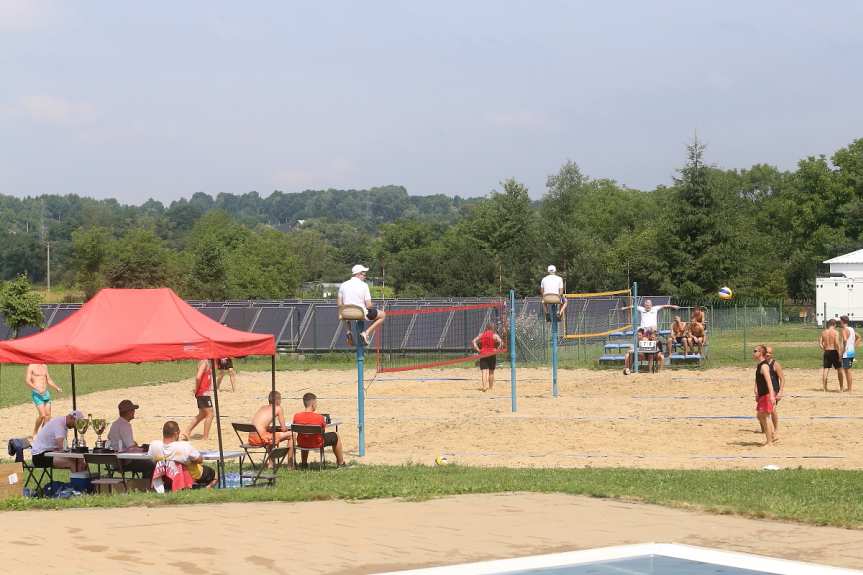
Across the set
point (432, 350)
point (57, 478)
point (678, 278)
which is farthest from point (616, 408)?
point (678, 278)

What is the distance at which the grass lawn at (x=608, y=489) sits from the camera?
1062cm

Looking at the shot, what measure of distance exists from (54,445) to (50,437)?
10 cm

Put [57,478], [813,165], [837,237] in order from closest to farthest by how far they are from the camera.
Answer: [57,478]
[837,237]
[813,165]

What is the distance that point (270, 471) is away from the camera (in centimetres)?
1406

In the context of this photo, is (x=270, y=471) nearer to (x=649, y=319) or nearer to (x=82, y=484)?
(x=82, y=484)

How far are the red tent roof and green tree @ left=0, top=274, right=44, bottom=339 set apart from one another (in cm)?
2874

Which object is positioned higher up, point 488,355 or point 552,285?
point 552,285

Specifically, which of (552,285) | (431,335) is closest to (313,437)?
(552,285)

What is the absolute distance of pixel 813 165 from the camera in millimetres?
83312

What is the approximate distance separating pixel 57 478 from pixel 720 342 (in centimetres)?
3016

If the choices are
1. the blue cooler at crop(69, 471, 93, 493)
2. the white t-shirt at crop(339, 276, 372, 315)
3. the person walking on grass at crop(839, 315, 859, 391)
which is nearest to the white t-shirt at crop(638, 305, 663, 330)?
the person walking on grass at crop(839, 315, 859, 391)

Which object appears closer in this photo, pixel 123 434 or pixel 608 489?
pixel 608 489

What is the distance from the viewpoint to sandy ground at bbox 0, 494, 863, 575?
8375 mm

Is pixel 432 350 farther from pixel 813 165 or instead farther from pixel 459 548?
pixel 813 165
